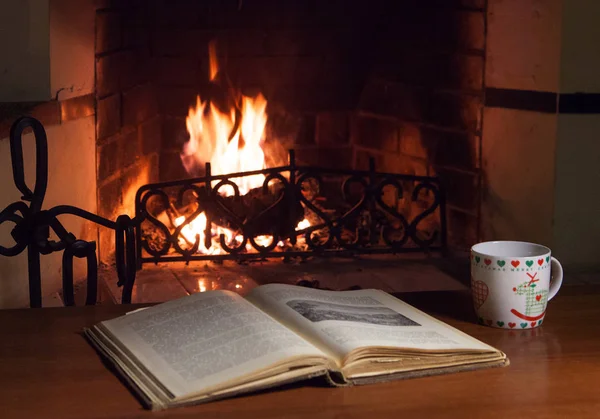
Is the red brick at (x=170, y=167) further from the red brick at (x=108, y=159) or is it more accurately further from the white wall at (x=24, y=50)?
the white wall at (x=24, y=50)

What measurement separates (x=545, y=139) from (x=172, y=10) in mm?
1110

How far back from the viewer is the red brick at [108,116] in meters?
2.36

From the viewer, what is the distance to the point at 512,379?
0.97m

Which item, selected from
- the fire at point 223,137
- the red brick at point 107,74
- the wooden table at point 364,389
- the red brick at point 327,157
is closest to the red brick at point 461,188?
the red brick at point 327,157

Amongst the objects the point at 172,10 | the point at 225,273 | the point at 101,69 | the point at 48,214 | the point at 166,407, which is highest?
the point at 172,10

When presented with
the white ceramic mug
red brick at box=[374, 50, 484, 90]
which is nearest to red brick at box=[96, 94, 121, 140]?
red brick at box=[374, 50, 484, 90]

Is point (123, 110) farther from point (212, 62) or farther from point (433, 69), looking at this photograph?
point (433, 69)

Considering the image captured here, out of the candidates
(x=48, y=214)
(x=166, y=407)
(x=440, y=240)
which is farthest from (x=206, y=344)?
(x=440, y=240)

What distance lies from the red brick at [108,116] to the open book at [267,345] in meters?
1.30

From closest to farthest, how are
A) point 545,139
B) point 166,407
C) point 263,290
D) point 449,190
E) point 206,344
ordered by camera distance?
point 166,407, point 206,344, point 263,290, point 545,139, point 449,190

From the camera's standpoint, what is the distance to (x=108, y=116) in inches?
95.7

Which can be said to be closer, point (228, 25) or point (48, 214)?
point (48, 214)

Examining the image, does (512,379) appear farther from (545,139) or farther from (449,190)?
(449,190)

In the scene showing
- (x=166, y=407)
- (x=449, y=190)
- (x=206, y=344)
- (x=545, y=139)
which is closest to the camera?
(x=166, y=407)
